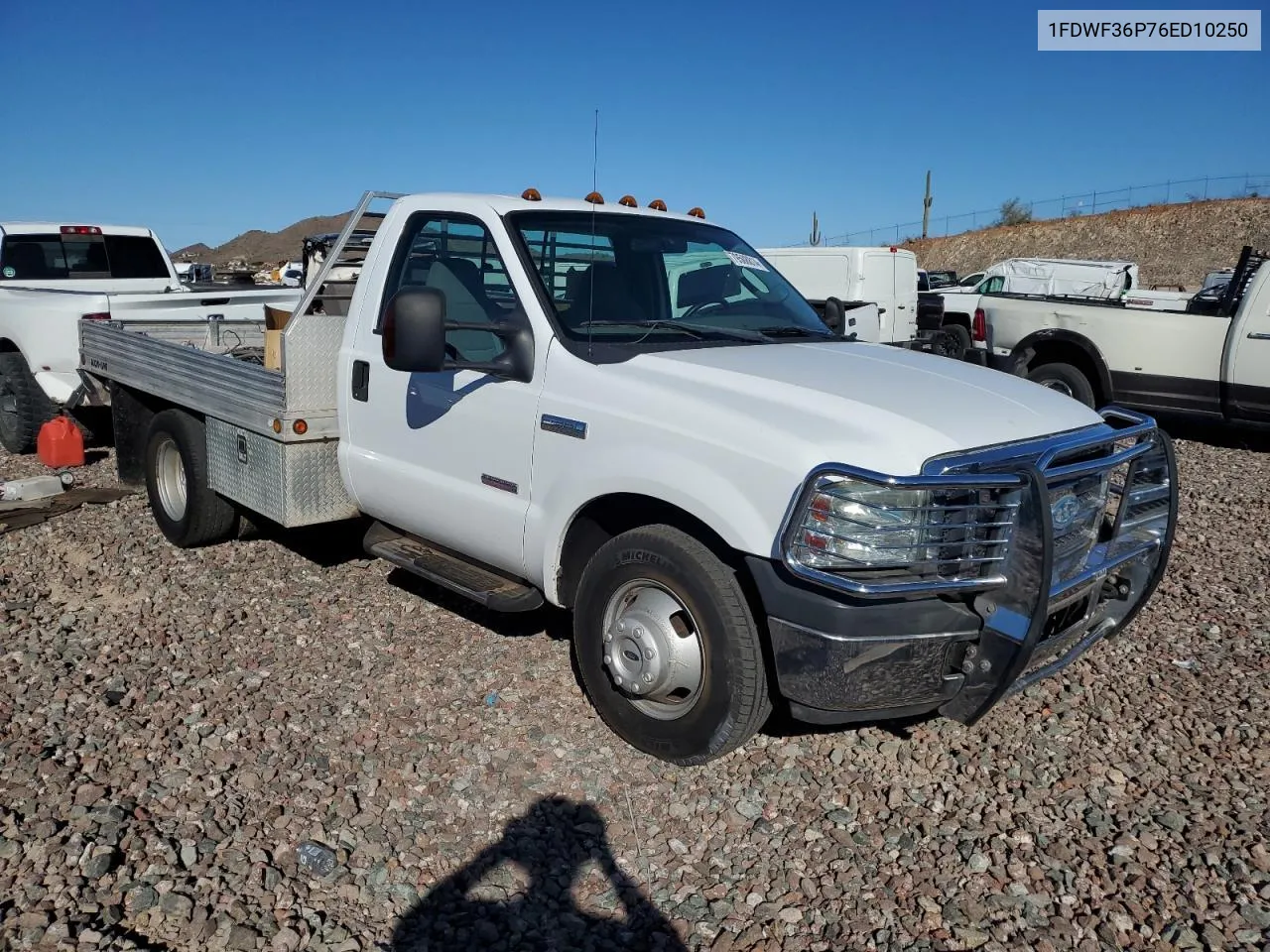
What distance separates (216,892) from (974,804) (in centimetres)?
248

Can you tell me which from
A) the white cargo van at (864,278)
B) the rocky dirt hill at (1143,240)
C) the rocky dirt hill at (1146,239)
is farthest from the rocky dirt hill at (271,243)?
the white cargo van at (864,278)

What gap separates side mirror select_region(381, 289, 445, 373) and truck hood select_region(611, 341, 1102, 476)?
67cm

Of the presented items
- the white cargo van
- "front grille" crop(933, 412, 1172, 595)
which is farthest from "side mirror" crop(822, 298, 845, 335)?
the white cargo van

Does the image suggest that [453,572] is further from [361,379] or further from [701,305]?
[701,305]

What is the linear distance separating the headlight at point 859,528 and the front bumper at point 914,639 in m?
0.11

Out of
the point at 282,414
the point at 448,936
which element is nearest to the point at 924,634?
the point at 448,936

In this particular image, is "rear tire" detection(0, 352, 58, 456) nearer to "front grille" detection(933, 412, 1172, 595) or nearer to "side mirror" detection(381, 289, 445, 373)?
"side mirror" detection(381, 289, 445, 373)

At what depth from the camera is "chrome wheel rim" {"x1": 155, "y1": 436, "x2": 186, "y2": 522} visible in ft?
20.2

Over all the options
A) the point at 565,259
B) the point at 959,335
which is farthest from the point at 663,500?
the point at 959,335

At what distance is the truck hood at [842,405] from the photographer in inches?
124

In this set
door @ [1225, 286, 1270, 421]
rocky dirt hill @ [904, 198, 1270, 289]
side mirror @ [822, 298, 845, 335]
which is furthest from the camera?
rocky dirt hill @ [904, 198, 1270, 289]

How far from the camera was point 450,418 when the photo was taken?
4281 mm

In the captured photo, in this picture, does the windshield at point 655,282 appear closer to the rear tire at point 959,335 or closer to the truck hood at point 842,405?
the truck hood at point 842,405

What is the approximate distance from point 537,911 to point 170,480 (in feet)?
14.1
